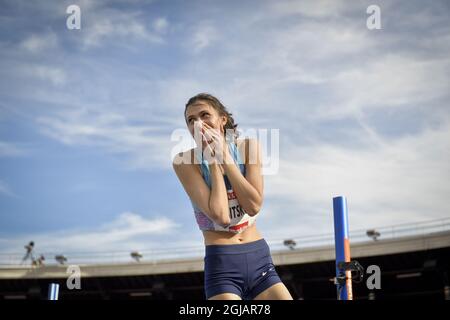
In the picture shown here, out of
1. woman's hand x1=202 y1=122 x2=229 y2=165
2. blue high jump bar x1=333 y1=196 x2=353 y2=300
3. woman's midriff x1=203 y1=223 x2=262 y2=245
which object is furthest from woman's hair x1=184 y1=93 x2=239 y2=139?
blue high jump bar x1=333 y1=196 x2=353 y2=300

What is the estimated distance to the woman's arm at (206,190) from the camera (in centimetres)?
306

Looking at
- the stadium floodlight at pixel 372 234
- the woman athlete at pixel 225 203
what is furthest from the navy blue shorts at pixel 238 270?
the stadium floodlight at pixel 372 234

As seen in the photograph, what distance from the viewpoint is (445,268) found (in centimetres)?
2959

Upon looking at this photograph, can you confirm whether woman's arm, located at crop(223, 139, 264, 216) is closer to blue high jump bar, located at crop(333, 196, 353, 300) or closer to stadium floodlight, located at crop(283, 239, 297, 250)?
blue high jump bar, located at crop(333, 196, 353, 300)

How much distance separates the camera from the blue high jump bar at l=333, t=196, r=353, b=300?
5.61m

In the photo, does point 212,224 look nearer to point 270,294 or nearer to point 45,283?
point 270,294

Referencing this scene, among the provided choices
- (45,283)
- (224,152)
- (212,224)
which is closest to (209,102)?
(224,152)

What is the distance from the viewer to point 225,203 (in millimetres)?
3080

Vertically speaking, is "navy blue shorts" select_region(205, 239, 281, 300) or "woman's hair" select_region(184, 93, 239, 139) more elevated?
"woman's hair" select_region(184, 93, 239, 139)

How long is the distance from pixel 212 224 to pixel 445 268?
30109 millimetres

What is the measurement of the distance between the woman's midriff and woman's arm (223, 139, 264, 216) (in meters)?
0.20

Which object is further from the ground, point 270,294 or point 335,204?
point 335,204

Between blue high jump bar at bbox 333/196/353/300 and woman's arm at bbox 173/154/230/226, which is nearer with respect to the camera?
woman's arm at bbox 173/154/230/226
